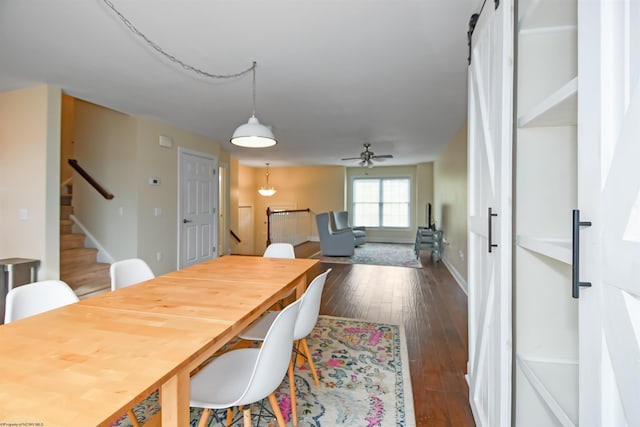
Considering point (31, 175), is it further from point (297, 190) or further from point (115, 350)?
point (297, 190)

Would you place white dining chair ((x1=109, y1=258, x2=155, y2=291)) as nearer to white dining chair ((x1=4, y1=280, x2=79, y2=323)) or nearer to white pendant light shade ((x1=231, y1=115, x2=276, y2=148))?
white dining chair ((x1=4, y1=280, x2=79, y2=323))

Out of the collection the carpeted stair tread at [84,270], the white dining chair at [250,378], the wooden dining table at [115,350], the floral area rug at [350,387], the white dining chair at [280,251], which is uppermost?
the white dining chair at [280,251]

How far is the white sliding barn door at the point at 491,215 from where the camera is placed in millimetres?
1227

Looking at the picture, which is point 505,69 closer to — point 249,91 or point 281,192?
point 249,91

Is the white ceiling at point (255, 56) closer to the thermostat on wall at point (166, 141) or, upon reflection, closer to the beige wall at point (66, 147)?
the thermostat on wall at point (166, 141)

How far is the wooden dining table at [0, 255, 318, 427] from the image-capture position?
68cm

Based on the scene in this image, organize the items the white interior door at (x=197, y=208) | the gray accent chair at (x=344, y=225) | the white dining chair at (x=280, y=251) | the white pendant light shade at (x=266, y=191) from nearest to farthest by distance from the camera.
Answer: the white dining chair at (x=280, y=251), the white interior door at (x=197, y=208), the gray accent chair at (x=344, y=225), the white pendant light shade at (x=266, y=191)

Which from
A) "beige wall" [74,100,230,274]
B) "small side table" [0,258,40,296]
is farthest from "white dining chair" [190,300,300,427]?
"beige wall" [74,100,230,274]

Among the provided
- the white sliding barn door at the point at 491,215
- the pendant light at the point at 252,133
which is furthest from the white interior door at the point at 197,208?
the white sliding barn door at the point at 491,215

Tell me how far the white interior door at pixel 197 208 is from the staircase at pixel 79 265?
1.16 metres

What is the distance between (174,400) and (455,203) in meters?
5.35

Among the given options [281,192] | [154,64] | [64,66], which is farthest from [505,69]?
[281,192]

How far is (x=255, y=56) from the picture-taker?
2482mm

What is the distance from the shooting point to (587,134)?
71 centimetres
